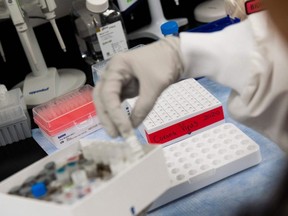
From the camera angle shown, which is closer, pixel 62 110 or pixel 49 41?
pixel 62 110

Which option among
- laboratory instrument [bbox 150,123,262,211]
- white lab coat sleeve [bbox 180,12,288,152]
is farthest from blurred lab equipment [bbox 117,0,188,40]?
white lab coat sleeve [bbox 180,12,288,152]

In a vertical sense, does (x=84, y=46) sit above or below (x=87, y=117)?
above

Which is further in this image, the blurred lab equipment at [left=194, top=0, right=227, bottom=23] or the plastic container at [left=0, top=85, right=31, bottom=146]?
the blurred lab equipment at [left=194, top=0, right=227, bottom=23]

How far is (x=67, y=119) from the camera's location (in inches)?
54.0

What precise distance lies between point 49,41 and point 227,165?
1.05 m

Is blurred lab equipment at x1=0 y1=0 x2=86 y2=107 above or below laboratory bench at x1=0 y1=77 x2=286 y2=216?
above

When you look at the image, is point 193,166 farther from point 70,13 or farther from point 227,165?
point 70,13

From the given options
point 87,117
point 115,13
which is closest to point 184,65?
point 87,117

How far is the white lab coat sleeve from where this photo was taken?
2.90 feet

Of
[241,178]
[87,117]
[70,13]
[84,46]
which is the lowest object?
[241,178]

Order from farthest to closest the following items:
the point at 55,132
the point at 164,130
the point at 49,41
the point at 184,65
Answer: the point at 49,41
the point at 55,132
the point at 164,130
the point at 184,65

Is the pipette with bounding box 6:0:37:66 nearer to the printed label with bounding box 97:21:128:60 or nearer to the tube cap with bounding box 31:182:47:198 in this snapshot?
the printed label with bounding box 97:21:128:60

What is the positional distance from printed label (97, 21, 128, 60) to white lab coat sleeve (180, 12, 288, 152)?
2.42 feet

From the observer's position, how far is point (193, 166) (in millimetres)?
1064
